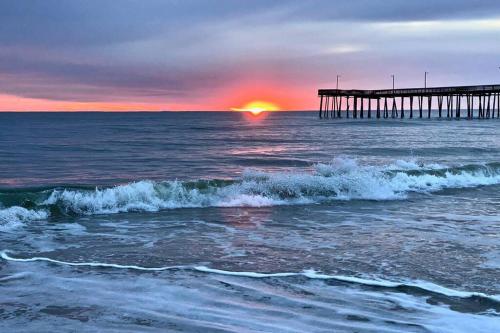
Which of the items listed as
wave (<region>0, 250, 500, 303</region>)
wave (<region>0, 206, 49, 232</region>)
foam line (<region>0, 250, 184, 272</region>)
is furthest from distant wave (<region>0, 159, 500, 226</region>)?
wave (<region>0, 250, 500, 303</region>)

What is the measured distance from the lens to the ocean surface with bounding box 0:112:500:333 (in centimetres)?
582

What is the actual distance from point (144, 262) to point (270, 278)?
207cm

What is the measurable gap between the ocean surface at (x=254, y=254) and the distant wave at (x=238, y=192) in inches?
2.1

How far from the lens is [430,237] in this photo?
991 cm

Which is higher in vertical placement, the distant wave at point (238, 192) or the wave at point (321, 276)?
the distant wave at point (238, 192)

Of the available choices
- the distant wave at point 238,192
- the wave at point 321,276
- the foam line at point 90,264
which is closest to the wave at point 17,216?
the distant wave at point 238,192

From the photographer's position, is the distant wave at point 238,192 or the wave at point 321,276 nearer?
the wave at point 321,276

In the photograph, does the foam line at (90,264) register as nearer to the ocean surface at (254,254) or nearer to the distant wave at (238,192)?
the ocean surface at (254,254)

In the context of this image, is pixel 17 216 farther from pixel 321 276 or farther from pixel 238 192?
pixel 321 276

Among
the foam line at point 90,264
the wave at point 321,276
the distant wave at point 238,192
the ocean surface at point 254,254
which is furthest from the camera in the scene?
the distant wave at point 238,192

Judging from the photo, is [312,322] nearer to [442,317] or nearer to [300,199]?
[442,317]

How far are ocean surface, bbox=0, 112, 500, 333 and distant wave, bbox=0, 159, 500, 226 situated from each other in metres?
0.05

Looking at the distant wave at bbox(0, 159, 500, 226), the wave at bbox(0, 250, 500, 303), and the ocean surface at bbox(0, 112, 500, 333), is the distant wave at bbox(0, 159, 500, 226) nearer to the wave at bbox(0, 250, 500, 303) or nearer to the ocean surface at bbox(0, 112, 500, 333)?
the ocean surface at bbox(0, 112, 500, 333)

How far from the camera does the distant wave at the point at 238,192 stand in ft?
43.3
